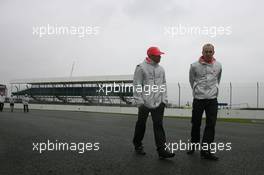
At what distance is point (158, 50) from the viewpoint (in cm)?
477

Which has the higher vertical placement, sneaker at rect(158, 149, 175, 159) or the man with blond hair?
the man with blond hair

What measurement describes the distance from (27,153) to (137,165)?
183 centimetres

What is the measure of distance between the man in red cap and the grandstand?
27.8 meters

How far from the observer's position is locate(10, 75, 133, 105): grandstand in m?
36.5

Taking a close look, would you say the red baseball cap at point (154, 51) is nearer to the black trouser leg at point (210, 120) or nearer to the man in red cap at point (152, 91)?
the man in red cap at point (152, 91)

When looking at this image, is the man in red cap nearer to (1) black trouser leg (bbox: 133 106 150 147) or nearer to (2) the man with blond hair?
(1) black trouser leg (bbox: 133 106 150 147)

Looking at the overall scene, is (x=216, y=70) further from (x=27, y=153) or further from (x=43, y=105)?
(x=43, y=105)

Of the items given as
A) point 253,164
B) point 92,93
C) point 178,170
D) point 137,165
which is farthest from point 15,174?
point 92,93

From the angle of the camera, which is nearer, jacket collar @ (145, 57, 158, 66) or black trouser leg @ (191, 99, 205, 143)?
jacket collar @ (145, 57, 158, 66)

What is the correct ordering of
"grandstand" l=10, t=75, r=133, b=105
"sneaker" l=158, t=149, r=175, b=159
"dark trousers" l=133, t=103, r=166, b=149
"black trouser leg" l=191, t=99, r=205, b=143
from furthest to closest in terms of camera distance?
"grandstand" l=10, t=75, r=133, b=105
"black trouser leg" l=191, t=99, r=205, b=143
"dark trousers" l=133, t=103, r=166, b=149
"sneaker" l=158, t=149, r=175, b=159

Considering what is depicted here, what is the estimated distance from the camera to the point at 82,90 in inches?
1678

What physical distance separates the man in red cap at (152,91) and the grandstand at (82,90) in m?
27.8

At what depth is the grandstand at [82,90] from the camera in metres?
36.5

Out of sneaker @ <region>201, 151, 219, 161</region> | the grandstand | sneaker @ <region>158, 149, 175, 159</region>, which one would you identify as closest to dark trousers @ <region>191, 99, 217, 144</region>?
sneaker @ <region>201, 151, 219, 161</region>
